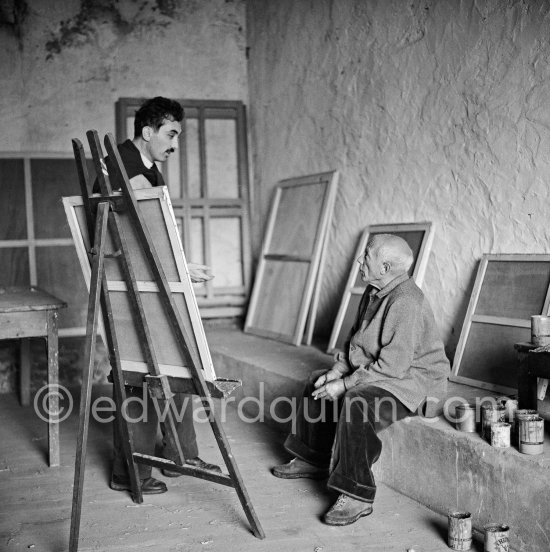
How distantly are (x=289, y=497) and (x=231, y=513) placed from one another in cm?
31

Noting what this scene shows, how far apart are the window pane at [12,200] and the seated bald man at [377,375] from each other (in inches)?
127

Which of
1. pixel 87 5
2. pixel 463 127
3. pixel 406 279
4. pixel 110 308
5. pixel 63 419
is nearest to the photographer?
pixel 110 308

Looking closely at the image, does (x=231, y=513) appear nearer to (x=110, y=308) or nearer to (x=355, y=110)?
(x=110, y=308)


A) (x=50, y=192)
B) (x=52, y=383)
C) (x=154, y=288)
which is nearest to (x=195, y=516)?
(x=154, y=288)

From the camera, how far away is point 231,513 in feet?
10.5

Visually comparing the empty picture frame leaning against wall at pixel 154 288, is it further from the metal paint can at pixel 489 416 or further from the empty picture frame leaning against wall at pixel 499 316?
the empty picture frame leaning against wall at pixel 499 316

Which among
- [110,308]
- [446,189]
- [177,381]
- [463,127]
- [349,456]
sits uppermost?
[463,127]

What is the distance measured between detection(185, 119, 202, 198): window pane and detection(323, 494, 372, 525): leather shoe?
3540 mm

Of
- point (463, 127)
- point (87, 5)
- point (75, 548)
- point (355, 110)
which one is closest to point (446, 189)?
point (463, 127)

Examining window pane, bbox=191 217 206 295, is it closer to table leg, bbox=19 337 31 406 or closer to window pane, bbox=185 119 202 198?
window pane, bbox=185 119 202 198

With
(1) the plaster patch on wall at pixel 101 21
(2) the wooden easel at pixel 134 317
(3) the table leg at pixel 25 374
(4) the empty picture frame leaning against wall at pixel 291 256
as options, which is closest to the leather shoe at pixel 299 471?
(2) the wooden easel at pixel 134 317

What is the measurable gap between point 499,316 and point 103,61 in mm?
3810

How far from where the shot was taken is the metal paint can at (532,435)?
108 inches

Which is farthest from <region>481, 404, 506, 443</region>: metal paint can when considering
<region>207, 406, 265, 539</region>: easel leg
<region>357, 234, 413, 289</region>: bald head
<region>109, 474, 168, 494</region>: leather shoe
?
<region>109, 474, 168, 494</region>: leather shoe
